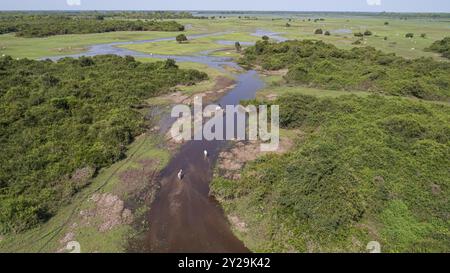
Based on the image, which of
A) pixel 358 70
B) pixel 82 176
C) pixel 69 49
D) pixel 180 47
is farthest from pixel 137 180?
pixel 69 49

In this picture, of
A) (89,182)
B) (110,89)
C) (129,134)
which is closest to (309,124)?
(129,134)

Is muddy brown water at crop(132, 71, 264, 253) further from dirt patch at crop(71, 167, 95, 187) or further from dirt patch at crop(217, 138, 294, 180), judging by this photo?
dirt patch at crop(71, 167, 95, 187)

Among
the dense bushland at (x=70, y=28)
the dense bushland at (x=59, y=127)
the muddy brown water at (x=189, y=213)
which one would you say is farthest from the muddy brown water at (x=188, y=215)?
the dense bushland at (x=70, y=28)

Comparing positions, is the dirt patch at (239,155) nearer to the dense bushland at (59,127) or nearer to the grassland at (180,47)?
the dense bushland at (59,127)

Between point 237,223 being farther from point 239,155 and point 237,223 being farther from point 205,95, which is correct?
point 205,95

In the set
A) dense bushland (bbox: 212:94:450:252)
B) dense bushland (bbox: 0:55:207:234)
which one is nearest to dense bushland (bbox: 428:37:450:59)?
dense bushland (bbox: 212:94:450:252)
